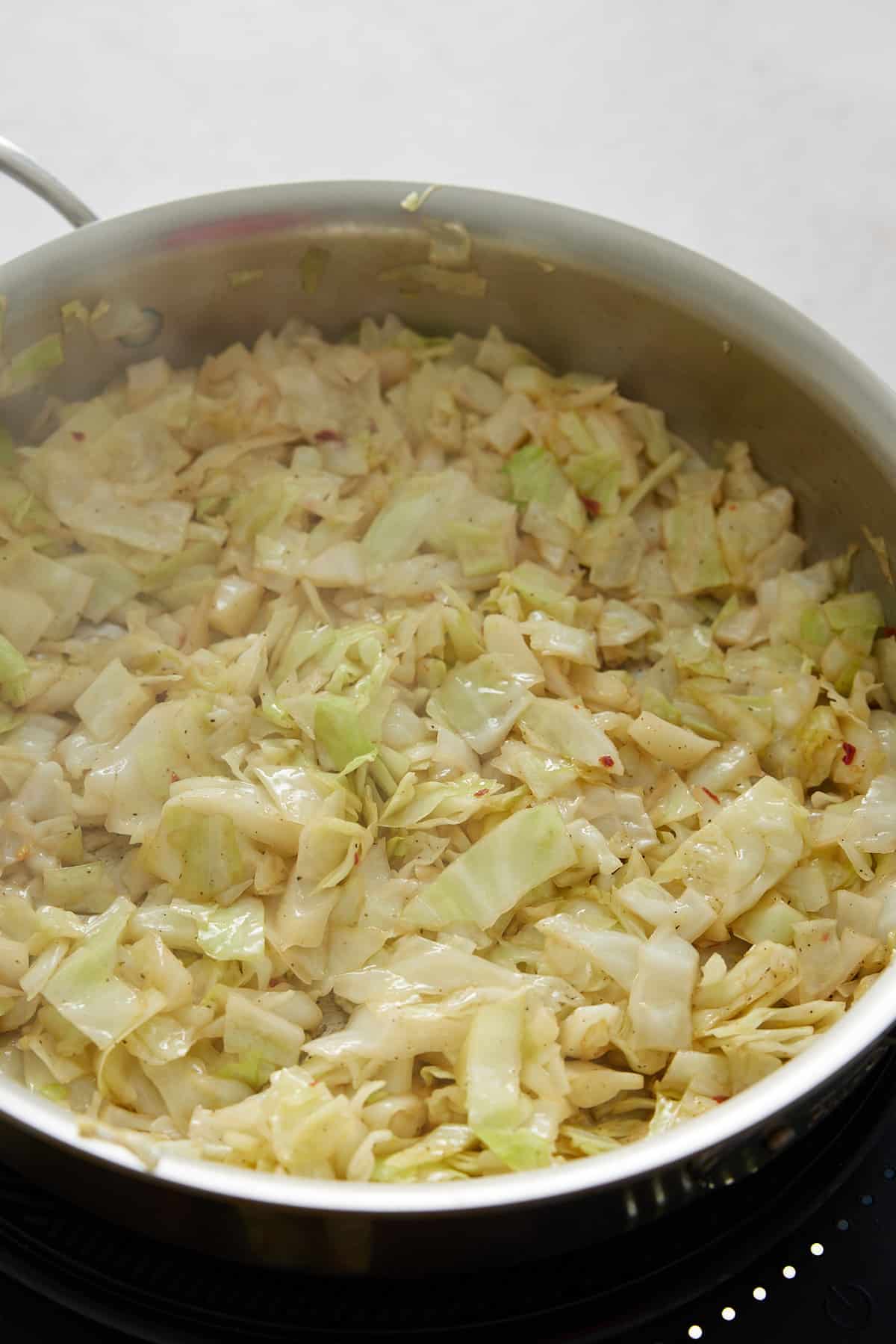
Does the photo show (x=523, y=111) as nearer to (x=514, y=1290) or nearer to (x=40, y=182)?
(x=40, y=182)

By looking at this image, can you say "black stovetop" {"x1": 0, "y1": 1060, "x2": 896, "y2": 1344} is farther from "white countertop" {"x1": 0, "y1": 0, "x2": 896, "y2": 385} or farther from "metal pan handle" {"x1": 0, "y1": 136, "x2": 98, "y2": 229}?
"white countertop" {"x1": 0, "y1": 0, "x2": 896, "y2": 385}

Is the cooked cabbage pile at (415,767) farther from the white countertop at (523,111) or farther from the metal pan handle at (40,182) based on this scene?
the white countertop at (523,111)

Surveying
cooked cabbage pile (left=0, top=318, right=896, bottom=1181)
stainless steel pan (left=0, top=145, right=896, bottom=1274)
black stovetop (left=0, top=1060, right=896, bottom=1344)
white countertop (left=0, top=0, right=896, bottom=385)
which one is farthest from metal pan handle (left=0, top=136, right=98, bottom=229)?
black stovetop (left=0, top=1060, right=896, bottom=1344)

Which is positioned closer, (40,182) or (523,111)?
(40,182)

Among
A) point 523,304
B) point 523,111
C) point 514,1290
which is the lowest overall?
point 514,1290

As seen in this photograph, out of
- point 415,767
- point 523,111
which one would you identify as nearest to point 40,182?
point 415,767
